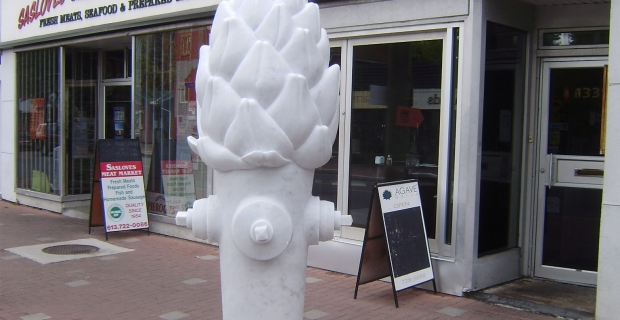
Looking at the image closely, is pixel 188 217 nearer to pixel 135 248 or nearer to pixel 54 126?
pixel 135 248

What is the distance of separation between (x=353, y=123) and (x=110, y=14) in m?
5.15

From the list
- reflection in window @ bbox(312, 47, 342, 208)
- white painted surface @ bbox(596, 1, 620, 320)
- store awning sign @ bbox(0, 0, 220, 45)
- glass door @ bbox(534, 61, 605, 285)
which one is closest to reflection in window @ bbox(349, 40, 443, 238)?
reflection in window @ bbox(312, 47, 342, 208)

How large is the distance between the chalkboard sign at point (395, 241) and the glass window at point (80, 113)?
7.35 meters

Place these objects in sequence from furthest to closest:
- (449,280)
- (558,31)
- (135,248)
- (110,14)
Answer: (110,14) → (135,248) → (558,31) → (449,280)

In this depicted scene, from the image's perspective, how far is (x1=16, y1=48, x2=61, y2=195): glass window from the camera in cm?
1155

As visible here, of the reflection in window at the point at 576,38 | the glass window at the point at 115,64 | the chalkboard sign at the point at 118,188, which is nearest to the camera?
the reflection in window at the point at 576,38

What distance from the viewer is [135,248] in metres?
8.48

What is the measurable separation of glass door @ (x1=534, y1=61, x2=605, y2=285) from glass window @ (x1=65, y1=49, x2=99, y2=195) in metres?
8.20

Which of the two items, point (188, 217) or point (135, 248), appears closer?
point (188, 217)

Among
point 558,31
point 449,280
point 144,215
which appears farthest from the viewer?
point 144,215

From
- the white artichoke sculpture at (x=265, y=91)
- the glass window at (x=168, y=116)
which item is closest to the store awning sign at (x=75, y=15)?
the glass window at (x=168, y=116)

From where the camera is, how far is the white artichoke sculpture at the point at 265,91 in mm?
2484

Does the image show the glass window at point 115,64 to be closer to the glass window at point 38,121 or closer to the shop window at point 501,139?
the glass window at point 38,121

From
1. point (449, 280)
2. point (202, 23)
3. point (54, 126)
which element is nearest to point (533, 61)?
point (449, 280)
